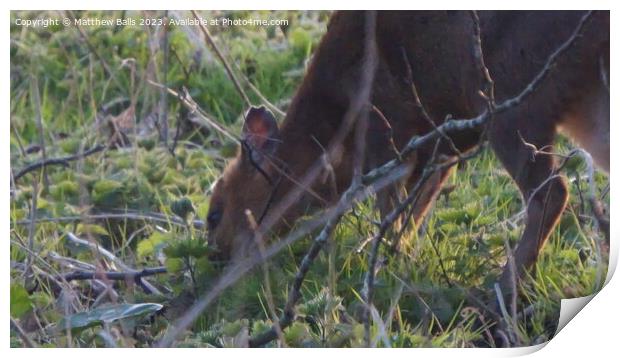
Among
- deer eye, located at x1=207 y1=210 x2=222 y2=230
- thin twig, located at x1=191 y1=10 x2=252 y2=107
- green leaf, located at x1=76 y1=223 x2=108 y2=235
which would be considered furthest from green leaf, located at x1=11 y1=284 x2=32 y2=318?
thin twig, located at x1=191 y1=10 x2=252 y2=107

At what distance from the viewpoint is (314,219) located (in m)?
4.61

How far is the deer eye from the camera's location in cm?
485

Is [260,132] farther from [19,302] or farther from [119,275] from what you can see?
[19,302]

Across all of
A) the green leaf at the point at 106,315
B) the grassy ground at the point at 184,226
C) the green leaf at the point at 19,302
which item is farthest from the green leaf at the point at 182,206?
the green leaf at the point at 19,302


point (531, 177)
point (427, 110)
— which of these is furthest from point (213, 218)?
point (531, 177)

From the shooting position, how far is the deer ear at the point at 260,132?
468 centimetres

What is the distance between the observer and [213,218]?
193 inches

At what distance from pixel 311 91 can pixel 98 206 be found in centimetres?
88

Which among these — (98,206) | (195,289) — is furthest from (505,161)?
(98,206)

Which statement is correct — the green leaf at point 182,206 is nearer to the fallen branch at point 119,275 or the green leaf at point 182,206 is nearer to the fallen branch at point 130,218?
the fallen branch at point 130,218

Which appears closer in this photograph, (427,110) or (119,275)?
(119,275)

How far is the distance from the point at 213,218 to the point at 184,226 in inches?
4.6

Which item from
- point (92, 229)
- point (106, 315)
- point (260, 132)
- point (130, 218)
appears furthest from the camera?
point (130, 218)
